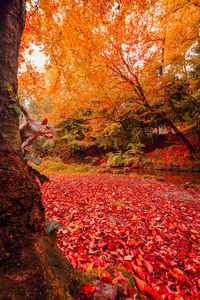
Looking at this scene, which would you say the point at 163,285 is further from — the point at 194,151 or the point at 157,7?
the point at 194,151

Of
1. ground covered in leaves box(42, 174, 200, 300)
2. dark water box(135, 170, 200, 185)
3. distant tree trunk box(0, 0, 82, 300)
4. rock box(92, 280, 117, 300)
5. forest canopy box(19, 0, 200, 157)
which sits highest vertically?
forest canopy box(19, 0, 200, 157)

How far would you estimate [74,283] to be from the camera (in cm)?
89

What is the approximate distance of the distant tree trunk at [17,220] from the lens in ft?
1.99

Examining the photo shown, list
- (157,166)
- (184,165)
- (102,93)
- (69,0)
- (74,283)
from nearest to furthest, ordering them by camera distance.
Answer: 1. (74,283)
2. (69,0)
3. (102,93)
4. (184,165)
5. (157,166)

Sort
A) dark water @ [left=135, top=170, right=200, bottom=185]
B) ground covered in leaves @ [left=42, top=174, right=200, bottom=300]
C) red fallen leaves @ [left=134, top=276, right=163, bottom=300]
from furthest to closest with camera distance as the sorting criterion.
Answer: dark water @ [left=135, top=170, right=200, bottom=185] < ground covered in leaves @ [left=42, top=174, right=200, bottom=300] < red fallen leaves @ [left=134, top=276, right=163, bottom=300]

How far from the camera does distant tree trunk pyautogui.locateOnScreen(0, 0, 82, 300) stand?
61 cm

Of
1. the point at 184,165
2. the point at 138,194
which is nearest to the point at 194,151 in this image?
the point at 184,165

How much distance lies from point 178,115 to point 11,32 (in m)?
12.8

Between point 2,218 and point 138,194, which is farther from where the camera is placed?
point 138,194

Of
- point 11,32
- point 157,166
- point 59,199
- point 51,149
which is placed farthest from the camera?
point 51,149

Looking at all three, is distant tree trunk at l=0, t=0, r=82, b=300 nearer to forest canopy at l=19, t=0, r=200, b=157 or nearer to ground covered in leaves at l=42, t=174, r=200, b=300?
ground covered in leaves at l=42, t=174, r=200, b=300

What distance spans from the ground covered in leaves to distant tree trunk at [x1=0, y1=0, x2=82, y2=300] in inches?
7.1

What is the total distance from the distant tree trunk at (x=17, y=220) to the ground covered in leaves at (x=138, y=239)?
0.18 metres

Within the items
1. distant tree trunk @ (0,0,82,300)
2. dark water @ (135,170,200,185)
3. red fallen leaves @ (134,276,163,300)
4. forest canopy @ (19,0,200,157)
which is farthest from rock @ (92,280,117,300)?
dark water @ (135,170,200,185)
